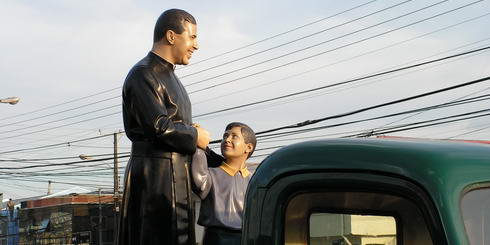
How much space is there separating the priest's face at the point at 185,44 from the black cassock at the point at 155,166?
0.64 feet

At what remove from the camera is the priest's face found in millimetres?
3375

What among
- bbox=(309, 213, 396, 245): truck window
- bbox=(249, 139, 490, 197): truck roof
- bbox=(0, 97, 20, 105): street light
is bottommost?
bbox=(309, 213, 396, 245): truck window

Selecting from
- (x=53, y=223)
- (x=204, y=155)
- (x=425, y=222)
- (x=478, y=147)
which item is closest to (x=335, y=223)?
(x=425, y=222)

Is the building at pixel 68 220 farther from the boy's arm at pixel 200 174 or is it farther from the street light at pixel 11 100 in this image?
the boy's arm at pixel 200 174

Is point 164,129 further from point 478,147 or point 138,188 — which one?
point 478,147

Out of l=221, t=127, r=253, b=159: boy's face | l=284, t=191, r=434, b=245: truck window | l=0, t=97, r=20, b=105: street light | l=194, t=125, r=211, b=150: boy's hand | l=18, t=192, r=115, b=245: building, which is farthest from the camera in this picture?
l=18, t=192, r=115, b=245: building

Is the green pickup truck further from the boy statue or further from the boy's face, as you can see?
the boy's face

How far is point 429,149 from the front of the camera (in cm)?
200

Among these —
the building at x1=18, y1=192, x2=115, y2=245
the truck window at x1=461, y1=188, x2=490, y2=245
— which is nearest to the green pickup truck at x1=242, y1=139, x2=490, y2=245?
the truck window at x1=461, y1=188, x2=490, y2=245

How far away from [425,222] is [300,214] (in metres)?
0.44

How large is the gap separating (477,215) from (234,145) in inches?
72.6

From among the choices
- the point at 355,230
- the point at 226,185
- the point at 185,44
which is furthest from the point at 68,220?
the point at 355,230

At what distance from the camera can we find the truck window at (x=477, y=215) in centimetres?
183

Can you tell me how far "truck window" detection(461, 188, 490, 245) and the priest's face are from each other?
1.84 metres
